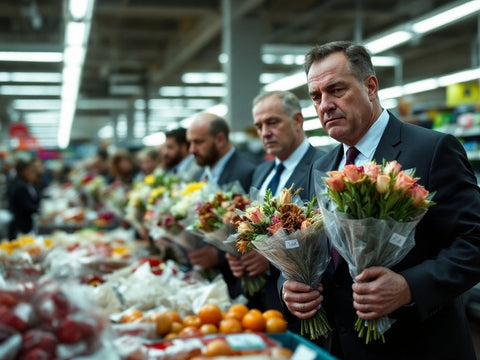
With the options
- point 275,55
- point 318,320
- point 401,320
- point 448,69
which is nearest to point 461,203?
point 401,320

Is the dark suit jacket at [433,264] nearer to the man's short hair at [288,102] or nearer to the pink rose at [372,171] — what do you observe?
the pink rose at [372,171]

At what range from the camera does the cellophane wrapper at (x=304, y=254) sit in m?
1.96

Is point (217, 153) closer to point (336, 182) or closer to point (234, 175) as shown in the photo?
point (234, 175)

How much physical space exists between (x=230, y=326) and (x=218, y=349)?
1.11 ft

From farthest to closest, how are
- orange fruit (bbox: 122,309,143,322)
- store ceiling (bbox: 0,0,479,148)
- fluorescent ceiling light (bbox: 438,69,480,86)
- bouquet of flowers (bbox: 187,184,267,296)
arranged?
fluorescent ceiling light (bbox: 438,69,480,86)
store ceiling (bbox: 0,0,479,148)
bouquet of flowers (bbox: 187,184,267,296)
orange fruit (bbox: 122,309,143,322)

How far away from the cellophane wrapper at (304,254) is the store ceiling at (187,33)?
24.4 ft

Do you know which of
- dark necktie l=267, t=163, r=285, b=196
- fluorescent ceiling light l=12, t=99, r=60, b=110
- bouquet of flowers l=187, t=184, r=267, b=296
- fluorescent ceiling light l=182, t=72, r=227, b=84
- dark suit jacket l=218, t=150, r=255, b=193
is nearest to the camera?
bouquet of flowers l=187, t=184, r=267, b=296

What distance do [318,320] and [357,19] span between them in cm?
837

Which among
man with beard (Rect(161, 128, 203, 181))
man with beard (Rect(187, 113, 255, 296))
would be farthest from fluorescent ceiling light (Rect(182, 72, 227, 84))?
man with beard (Rect(187, 113, 255, 296))

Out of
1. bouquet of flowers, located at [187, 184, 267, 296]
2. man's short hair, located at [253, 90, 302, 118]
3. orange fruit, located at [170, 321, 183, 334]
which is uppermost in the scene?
man's short hair, located at [253, 90, 302, 118]

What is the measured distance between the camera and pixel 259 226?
6.81 feet

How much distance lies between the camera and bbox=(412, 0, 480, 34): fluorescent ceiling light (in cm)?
610

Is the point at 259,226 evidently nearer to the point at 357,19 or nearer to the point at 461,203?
the point at 461,203

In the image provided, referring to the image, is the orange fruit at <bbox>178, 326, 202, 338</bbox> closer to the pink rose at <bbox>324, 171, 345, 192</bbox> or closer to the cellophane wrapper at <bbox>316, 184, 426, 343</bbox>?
the cellophane wrapper at <bbox>316, 184, 426, 343</bbox>
